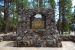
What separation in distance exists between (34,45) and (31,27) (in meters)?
1.29

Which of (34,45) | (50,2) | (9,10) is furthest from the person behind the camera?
(50,2)

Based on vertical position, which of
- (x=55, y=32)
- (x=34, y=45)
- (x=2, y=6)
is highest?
(x=2, y=6)

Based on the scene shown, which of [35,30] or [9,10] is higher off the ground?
[9,10]

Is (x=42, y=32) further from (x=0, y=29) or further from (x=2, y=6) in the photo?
(x=0, y=29)

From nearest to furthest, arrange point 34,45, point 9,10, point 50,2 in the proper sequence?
point 34,45, point 9,10, point 50,2

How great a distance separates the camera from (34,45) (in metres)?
→ 10.8

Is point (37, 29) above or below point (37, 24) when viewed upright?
below

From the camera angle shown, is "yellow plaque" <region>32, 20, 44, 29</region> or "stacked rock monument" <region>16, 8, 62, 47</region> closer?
"stacked rock monument" <region>16, 8, 62, 47</region>

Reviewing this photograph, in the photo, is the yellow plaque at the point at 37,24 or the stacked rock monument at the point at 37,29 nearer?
the stacked rock monument at the point at 37,29

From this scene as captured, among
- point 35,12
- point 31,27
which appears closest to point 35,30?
point 31,27

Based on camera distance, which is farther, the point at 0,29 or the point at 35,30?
the point at 0,29

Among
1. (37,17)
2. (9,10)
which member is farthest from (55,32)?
(9,10)

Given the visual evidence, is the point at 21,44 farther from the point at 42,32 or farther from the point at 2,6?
the point at 2,6

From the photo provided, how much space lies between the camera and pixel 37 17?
37.3 feet
